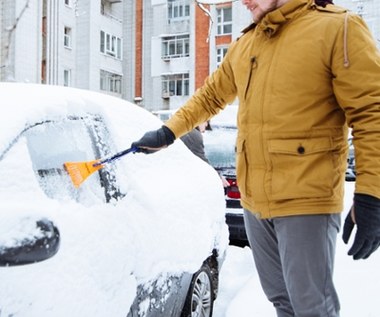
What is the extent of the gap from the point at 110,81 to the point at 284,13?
96.0ft

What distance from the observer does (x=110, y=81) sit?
99.5 ft

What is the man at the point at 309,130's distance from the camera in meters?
1.67

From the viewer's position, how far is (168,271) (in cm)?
238

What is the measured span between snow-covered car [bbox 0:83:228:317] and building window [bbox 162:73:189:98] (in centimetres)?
2693

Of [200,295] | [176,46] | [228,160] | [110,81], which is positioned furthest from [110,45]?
[200,295]

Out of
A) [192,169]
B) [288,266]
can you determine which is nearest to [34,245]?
[288,266]

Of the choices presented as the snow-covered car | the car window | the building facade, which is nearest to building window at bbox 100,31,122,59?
the building facade

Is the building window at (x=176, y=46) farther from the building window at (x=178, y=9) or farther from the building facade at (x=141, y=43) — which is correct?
the building window at (x=178, y=9)

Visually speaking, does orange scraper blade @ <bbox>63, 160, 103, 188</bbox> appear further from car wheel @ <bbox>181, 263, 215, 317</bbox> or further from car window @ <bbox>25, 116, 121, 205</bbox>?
car wheel @ <bbox>181, 263, 215, 317</bbox>

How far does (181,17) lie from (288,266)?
29.4 m

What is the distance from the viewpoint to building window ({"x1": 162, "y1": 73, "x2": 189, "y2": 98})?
29609 mm

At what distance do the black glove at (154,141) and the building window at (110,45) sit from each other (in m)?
27.4

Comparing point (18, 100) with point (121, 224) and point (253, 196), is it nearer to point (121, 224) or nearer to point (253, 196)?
point (121, 224)

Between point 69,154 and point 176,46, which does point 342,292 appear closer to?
point 69,154
